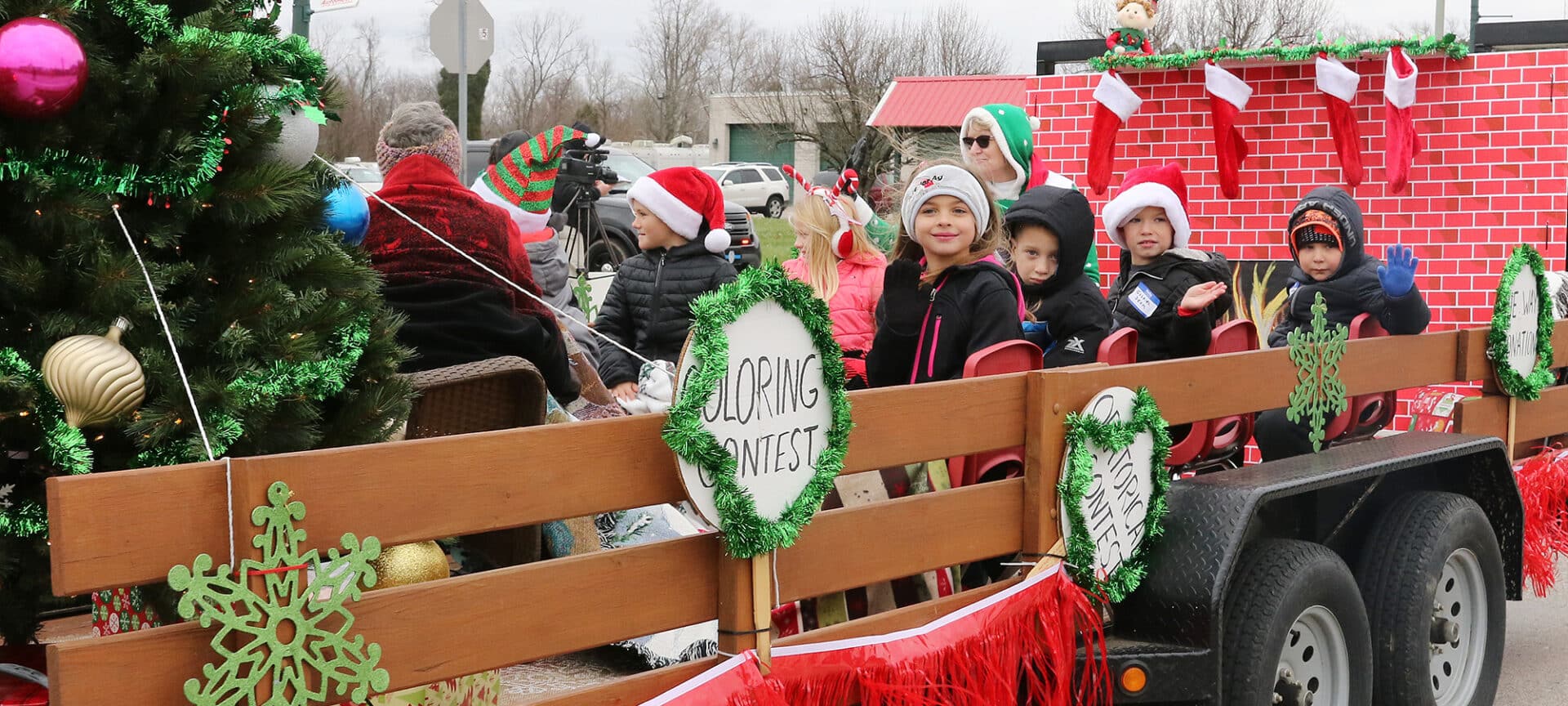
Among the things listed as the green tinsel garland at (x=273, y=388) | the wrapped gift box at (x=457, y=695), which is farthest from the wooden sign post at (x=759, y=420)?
the green tinsel garland at (x=273, y=388)

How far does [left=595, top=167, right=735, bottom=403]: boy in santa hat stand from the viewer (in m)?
5.82

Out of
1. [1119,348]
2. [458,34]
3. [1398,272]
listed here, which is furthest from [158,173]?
[458,34]

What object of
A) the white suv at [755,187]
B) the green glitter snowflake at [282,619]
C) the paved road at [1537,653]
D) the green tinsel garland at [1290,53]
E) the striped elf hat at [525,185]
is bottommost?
the paved road at [1537,653]

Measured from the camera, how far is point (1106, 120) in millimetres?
8867

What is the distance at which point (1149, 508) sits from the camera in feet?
11.2

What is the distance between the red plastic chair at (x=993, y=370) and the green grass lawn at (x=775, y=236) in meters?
17.5

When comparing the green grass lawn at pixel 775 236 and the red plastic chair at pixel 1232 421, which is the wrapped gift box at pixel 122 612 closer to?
the red plastic chair at pixel 1232 421

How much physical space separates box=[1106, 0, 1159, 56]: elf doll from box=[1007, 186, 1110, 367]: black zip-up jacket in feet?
15.8

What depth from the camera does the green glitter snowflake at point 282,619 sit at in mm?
1850

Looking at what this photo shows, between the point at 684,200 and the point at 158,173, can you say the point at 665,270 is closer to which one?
the point at 684,200

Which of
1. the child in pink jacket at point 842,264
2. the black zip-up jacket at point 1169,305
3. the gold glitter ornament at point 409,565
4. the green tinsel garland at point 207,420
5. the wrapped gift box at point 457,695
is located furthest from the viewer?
the child in pink jacket at point 842,264

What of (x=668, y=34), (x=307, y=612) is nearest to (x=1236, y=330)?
(x=307, y=612)

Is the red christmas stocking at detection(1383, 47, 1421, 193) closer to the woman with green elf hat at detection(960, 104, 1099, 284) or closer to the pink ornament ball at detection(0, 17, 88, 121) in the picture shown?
the woman with green elf hat at detection(960, 104, 1099, 284)

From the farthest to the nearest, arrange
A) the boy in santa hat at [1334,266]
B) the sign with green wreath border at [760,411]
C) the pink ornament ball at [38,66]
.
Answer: the boy in santa hat at [1334,266]
the sign with green wreath border at [760,411]
the pink ornament ball at [38,66]
